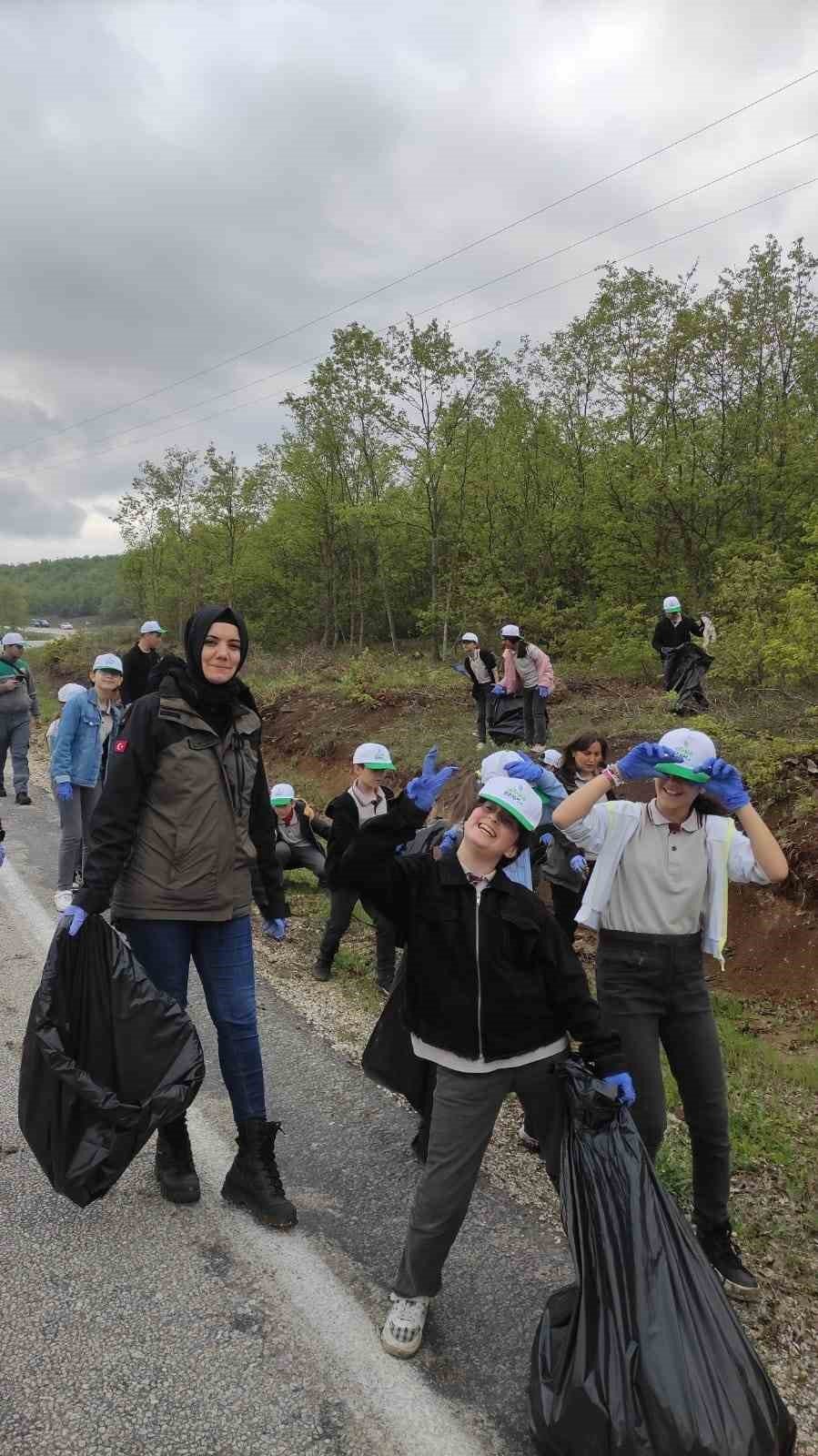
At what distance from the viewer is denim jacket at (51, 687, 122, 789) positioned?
22.1 feet

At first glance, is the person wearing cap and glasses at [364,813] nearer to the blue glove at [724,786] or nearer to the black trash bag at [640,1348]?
the blue glove at [724,786]

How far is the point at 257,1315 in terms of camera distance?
2.53 meters

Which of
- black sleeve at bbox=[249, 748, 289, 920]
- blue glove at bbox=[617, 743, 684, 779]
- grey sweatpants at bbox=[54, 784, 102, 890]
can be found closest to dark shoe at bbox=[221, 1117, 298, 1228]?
black sleeve at bbox=[249, 748, 289, 920]

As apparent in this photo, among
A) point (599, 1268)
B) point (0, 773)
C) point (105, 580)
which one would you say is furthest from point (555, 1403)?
point (105, 580)

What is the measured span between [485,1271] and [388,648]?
24.2m

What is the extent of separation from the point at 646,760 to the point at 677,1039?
930mm

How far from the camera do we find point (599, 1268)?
204cm

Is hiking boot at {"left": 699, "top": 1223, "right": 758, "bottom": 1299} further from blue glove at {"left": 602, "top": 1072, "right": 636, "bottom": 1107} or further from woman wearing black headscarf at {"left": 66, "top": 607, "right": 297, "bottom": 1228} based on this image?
woman wearing black headscarf at {"left": 66, "top": 607, "right": 297, "bottom": 1228}

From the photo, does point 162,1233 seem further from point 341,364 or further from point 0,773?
point 341,364

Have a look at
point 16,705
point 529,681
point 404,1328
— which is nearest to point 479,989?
point 404,1328

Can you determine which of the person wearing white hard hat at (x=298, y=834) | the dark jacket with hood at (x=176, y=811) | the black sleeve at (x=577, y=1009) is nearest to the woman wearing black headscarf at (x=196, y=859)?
the dark jacket with hood at (x=176, y=811)

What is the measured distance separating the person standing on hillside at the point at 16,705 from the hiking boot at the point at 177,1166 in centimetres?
786

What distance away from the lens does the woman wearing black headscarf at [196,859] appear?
2.92 metres

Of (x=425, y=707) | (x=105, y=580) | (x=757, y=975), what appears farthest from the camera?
(x=105, y=580)
